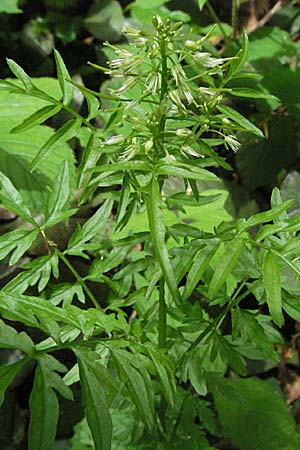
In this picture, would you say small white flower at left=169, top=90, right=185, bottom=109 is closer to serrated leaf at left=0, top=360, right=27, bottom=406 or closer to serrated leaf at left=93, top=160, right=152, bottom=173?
serrated leaf at left=93, top=160, right=152, bottom=173

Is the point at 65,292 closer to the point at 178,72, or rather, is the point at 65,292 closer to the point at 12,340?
the point at 12,340

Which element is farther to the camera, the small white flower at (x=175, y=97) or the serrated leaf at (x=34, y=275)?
the serrated leaf at (x=34, y=275)

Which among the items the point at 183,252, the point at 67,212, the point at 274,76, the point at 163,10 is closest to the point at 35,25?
the point at 163,10

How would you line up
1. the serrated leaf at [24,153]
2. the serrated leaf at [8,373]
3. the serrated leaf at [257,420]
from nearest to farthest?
the serrated leaf at [8,373]
the serrated leaf at [257,420]
the serrated leaf at [24,153]

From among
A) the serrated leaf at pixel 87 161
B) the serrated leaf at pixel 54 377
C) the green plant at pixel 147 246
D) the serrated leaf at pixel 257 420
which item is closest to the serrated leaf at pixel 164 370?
the green plant at pixel 147 246

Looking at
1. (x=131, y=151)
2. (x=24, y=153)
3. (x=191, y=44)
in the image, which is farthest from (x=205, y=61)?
(x=24, y=153)

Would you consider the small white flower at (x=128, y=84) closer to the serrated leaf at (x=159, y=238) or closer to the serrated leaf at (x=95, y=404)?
the serrated leaf at (x=159, y=238)

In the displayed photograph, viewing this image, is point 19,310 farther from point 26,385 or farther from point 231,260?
point 26,385
